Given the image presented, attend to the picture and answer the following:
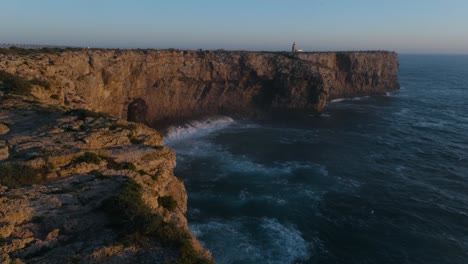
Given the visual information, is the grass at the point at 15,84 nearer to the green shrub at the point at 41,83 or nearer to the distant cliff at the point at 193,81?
the green shrub at the point at 41,83

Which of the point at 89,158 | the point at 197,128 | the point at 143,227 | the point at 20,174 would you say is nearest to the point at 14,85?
the point at 89,158

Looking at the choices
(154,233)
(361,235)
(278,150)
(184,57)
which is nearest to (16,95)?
(154,233)

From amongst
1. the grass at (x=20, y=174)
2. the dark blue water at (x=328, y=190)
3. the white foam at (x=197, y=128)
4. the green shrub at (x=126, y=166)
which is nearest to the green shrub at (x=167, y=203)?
the green shrub at (x=126, y=166)

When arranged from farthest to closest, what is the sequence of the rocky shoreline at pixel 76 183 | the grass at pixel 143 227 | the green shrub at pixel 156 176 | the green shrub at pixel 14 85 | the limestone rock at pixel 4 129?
the green shrub at pixel 14 85, the limestone rock at pixel 4 129, the green shrub at pixel 156 176, the grass at pixel 143 227, the rocky shoreline at pixel 76 183

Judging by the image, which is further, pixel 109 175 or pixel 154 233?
pixel 109 175

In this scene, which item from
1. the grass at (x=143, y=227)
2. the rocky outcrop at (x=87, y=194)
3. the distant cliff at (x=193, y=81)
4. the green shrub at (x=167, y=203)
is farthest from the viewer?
the distant cliff at (x=193, y=81)

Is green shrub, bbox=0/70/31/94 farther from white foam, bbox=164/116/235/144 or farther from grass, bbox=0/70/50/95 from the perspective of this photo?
white foam, bbox=164/116/235/144

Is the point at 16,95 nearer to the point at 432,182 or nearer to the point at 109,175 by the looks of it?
the point at 109,175
